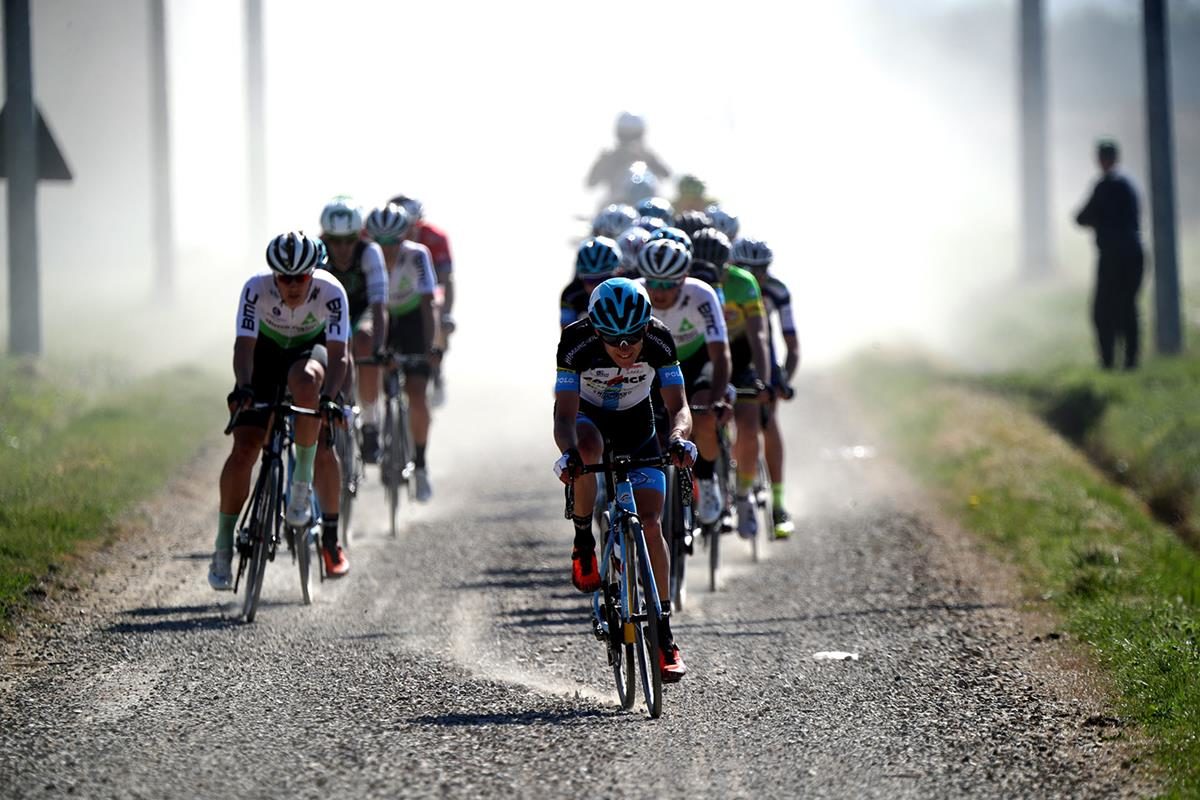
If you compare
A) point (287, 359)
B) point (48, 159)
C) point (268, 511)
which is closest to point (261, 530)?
point (268, 511)

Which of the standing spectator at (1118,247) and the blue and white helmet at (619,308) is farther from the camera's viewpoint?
the standing spectator at (1118,247)

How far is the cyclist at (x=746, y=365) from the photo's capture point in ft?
38.6

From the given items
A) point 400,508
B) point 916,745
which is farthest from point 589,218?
point 916,745

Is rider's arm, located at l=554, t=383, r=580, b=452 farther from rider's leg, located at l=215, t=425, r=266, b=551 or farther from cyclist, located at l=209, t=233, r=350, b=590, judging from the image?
rider's leg, located at l=215, t=425, r=266, b=551

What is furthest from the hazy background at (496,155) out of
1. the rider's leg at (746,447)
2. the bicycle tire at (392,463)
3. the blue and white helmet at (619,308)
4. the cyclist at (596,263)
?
the blue and white helmet at (619,308)

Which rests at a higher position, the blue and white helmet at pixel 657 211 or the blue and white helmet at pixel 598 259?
the blue and white helmet at pixel 657 211

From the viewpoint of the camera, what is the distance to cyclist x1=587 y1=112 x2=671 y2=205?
1945cm

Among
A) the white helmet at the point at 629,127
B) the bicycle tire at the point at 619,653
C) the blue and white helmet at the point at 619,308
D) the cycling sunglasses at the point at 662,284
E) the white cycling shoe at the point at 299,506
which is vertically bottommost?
the bicycle tire at the point at 619,653

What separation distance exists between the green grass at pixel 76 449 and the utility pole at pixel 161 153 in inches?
396

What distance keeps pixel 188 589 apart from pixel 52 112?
1656 inches

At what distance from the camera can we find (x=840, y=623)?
33.3ft

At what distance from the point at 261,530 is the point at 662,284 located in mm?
2609

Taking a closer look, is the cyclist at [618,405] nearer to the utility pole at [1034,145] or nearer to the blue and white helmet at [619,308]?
the blue and white helmet at [619,308]

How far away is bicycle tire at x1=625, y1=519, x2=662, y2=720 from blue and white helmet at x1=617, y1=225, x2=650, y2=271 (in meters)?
3.87
